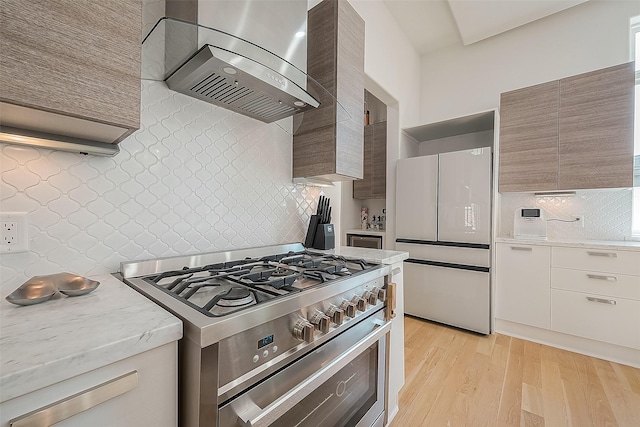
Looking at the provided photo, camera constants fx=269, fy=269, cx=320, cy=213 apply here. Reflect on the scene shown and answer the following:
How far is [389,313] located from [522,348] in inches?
73.5

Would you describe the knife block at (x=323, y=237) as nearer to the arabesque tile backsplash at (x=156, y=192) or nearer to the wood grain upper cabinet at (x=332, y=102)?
the arabesque tile backsplash at (x=156, y=192)

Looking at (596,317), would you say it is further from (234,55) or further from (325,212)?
(234,55)

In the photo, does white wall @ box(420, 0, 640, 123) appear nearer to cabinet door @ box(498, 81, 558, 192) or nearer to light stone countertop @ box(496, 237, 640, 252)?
cabinet door @ box(498, 81, 558, 192)

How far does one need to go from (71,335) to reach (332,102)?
1396 millimetres

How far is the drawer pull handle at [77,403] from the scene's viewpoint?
0.42 meters

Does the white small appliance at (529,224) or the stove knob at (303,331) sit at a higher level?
the white small appliance at (529,224)

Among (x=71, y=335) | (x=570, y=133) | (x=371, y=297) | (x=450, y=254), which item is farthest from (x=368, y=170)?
(x=71, y=335)

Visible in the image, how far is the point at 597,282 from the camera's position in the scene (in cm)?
213

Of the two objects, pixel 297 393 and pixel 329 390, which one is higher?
pixel 297 393

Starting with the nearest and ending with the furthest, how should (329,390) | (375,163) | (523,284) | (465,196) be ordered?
(329,390)
(523,284)
(465,196)
(375,163)

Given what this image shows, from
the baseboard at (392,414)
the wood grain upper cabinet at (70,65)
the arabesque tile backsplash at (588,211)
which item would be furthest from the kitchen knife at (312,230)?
the arabesque tile backsplash at (588,211)

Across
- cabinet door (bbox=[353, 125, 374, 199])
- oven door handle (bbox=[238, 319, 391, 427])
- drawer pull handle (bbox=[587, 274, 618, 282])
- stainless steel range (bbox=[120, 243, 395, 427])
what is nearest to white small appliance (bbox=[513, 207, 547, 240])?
drawer pull handle (bbox=[587, 274, 618, 282])

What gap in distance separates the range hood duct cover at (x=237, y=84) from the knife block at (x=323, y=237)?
705 mm

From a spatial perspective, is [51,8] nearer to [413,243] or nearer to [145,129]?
[145,129]
